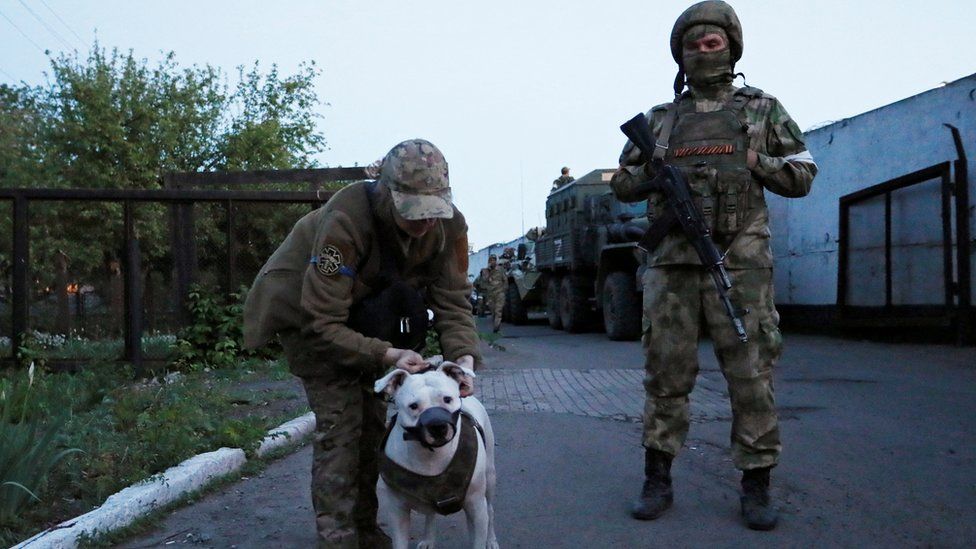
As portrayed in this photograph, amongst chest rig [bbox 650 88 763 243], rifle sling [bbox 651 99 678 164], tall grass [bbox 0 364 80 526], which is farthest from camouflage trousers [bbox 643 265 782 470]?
tall grass [bbox 0 364 80 526]

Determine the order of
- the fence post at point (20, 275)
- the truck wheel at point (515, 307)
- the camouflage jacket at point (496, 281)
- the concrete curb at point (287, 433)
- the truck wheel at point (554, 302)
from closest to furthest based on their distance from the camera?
the concrete curb at point (287, 433)
the fence post at point (20, 275)
the truck wheel at point (554, 302)
the camouflage jacket at point (496, 281)
the truck wheel at point (515, 307)

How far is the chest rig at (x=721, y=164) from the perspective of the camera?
13.3 feet

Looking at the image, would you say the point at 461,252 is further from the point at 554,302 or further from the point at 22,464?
the point at 554,302

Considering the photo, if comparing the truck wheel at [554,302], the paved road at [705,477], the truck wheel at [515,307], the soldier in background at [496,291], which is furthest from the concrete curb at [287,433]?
the truck wheel at [515,307]

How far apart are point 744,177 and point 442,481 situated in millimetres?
1895

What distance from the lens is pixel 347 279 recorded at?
332 centimetres

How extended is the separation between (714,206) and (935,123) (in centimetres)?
1001

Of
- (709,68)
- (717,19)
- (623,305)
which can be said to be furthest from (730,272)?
(623,305)

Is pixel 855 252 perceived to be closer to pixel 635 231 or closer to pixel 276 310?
pixel 635 231

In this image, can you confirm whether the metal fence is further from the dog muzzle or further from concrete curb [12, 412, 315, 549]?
the dog muzzle

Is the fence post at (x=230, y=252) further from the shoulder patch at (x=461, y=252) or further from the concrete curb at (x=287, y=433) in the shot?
the shoulder patch at (x=461, y=252)

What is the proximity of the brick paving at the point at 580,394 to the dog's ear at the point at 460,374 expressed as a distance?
3670mm

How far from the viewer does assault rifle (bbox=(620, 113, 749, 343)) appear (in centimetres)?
396

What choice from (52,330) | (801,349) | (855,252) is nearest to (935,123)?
(855,252)
